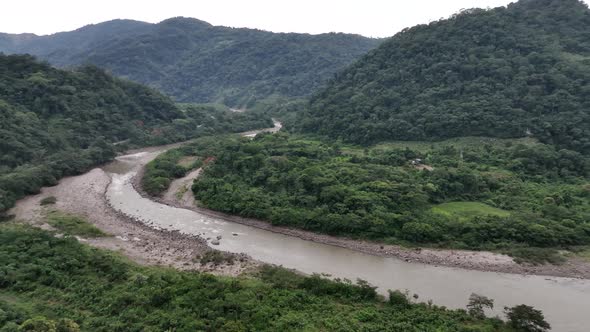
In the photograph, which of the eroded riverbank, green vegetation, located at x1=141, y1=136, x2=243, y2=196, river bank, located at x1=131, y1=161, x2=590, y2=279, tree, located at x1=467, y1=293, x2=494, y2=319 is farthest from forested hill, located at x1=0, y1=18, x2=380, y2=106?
tree, located at x1=467, y1=293, x2=494, y2=319

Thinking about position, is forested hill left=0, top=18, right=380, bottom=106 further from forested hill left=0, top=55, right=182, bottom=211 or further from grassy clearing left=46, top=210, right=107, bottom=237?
grassy clearing left=46, top=210, right=107, bottom=237

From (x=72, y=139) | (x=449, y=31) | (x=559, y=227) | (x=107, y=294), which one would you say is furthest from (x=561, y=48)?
(x=72, y=139)

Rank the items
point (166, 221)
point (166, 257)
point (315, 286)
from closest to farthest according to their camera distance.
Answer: point (315, 286)
point (166, 257)
point (166, 221)

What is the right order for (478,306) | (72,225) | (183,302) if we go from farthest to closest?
(72,225)
(478,306)
(183,302)

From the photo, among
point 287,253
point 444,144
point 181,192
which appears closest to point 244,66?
point 444,144

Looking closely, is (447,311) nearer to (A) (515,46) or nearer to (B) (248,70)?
(A) (515,46)

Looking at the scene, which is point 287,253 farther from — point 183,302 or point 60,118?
point 60,118

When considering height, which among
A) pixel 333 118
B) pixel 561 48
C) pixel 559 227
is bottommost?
pixel 559 227
